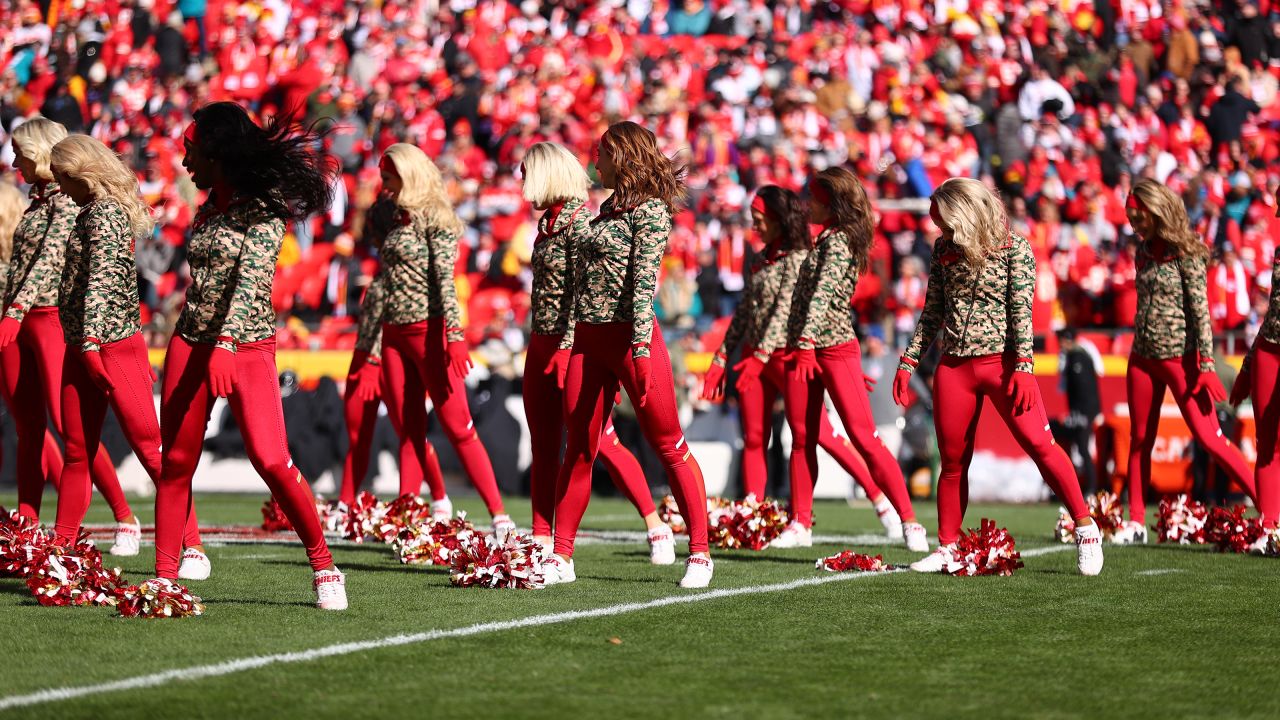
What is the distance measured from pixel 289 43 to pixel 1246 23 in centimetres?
1408

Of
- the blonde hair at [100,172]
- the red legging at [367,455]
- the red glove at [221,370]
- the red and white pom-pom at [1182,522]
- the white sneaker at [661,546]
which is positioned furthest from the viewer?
the red and white pom-pom at [1182,522]

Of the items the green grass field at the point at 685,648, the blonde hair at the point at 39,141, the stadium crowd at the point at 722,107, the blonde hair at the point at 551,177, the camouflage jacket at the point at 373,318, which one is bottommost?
the green grass field at the point at 685,648

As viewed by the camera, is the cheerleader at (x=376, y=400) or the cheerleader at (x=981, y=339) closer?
the cheerleader at (x=981, y=339)

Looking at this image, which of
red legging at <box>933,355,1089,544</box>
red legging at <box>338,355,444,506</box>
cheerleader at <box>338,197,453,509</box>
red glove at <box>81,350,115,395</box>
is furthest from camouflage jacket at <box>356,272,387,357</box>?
red legging at <box>933,355,1089,544</box>

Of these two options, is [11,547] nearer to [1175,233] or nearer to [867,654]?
[867,654]

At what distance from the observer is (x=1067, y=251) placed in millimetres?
19078

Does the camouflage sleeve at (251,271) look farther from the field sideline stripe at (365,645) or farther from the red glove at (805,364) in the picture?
the red glove at (805,364)

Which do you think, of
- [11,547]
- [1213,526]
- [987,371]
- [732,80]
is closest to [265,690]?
[11,547]

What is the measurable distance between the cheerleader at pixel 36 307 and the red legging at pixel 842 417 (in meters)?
3.89

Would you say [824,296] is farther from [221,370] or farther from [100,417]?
[221,370]

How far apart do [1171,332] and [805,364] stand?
216cm

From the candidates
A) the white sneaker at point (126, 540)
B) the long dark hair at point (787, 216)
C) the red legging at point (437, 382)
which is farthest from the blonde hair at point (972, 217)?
the white sneaker at point (126, 540)

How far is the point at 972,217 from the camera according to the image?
7680 millimetres

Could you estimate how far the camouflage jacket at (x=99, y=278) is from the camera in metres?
7.00
